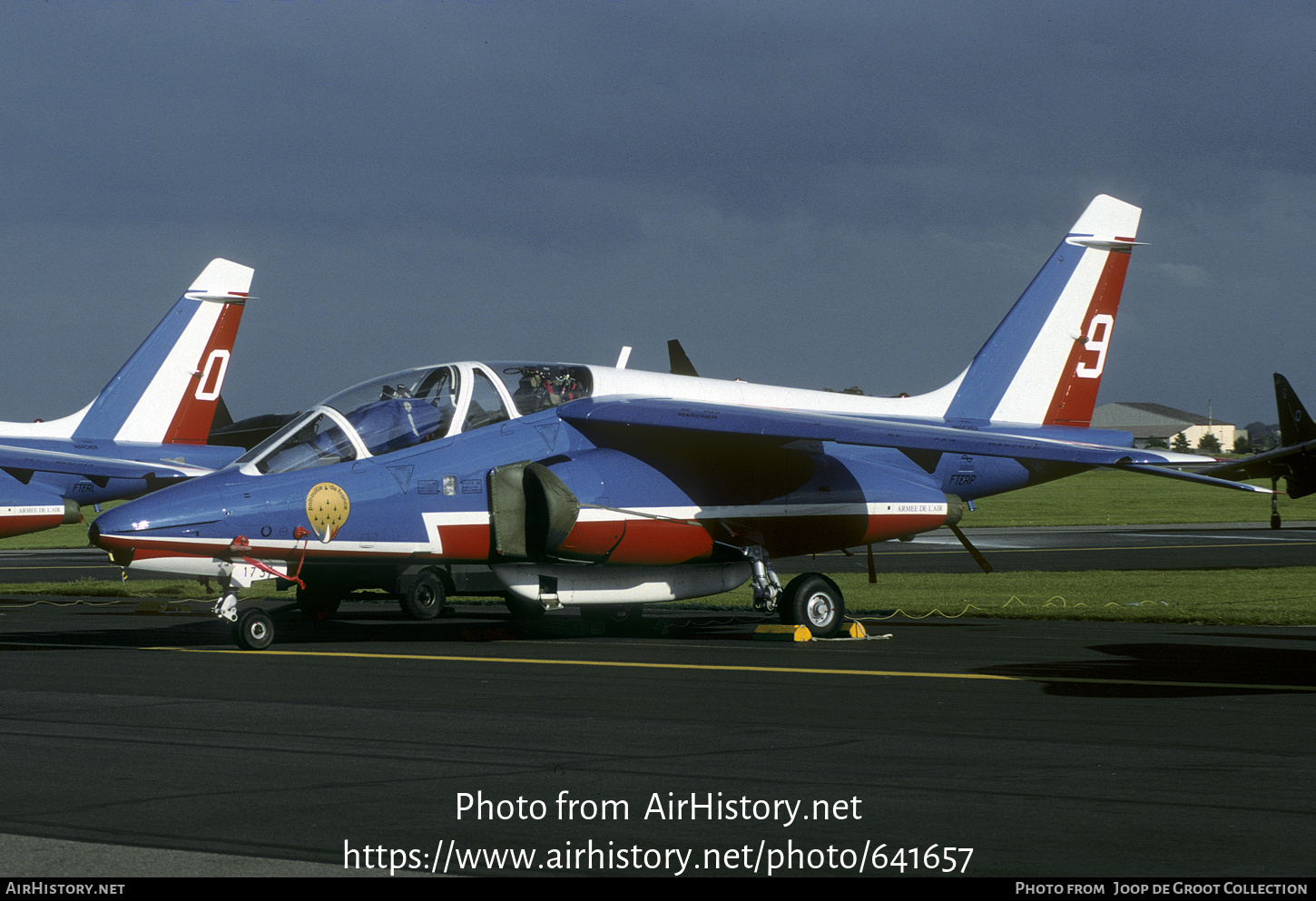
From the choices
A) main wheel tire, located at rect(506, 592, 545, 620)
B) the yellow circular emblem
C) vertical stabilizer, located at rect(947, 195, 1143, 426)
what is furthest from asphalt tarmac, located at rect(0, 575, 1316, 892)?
vertical stabilizer, located at rect(947, 195, 1143, 426)

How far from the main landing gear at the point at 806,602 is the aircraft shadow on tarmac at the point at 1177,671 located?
10.3ft

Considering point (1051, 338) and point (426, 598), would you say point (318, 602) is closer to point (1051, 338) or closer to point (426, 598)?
point (426, 598)

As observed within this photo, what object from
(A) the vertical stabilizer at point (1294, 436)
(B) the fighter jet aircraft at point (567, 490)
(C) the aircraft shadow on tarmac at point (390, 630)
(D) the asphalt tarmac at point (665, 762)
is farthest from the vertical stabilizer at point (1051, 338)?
(A) the vertical stabilizer at point (1294, 436)

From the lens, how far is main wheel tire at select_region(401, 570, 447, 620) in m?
20.2

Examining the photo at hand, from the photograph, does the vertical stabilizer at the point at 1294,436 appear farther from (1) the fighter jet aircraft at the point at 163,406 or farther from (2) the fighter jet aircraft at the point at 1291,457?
(1) the fighter jet aircraft at the point at 163,406

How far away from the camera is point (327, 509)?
14805mm

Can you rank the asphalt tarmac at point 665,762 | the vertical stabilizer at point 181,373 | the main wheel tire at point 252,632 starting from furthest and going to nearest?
the vertical stabilizer at point 181,373, the main wheel tire at point 252,632, the asphalt tarmac at point 665,762

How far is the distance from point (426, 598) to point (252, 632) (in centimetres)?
565

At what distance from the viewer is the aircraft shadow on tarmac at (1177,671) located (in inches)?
433

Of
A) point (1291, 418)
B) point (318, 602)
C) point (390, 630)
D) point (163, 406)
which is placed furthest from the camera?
point (1291, 418)

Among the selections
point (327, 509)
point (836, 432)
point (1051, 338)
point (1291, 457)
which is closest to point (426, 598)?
point (327, 509)

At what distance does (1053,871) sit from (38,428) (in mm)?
26228

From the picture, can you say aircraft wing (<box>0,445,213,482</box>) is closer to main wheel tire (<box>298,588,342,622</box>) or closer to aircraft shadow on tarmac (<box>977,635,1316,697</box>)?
main wheel tire (<box>298,588,342,622</box>)

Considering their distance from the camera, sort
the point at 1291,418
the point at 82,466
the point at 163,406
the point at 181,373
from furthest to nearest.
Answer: the point at 1291,418, the point at 181,373, the point at 163,406, the point at 82,466
